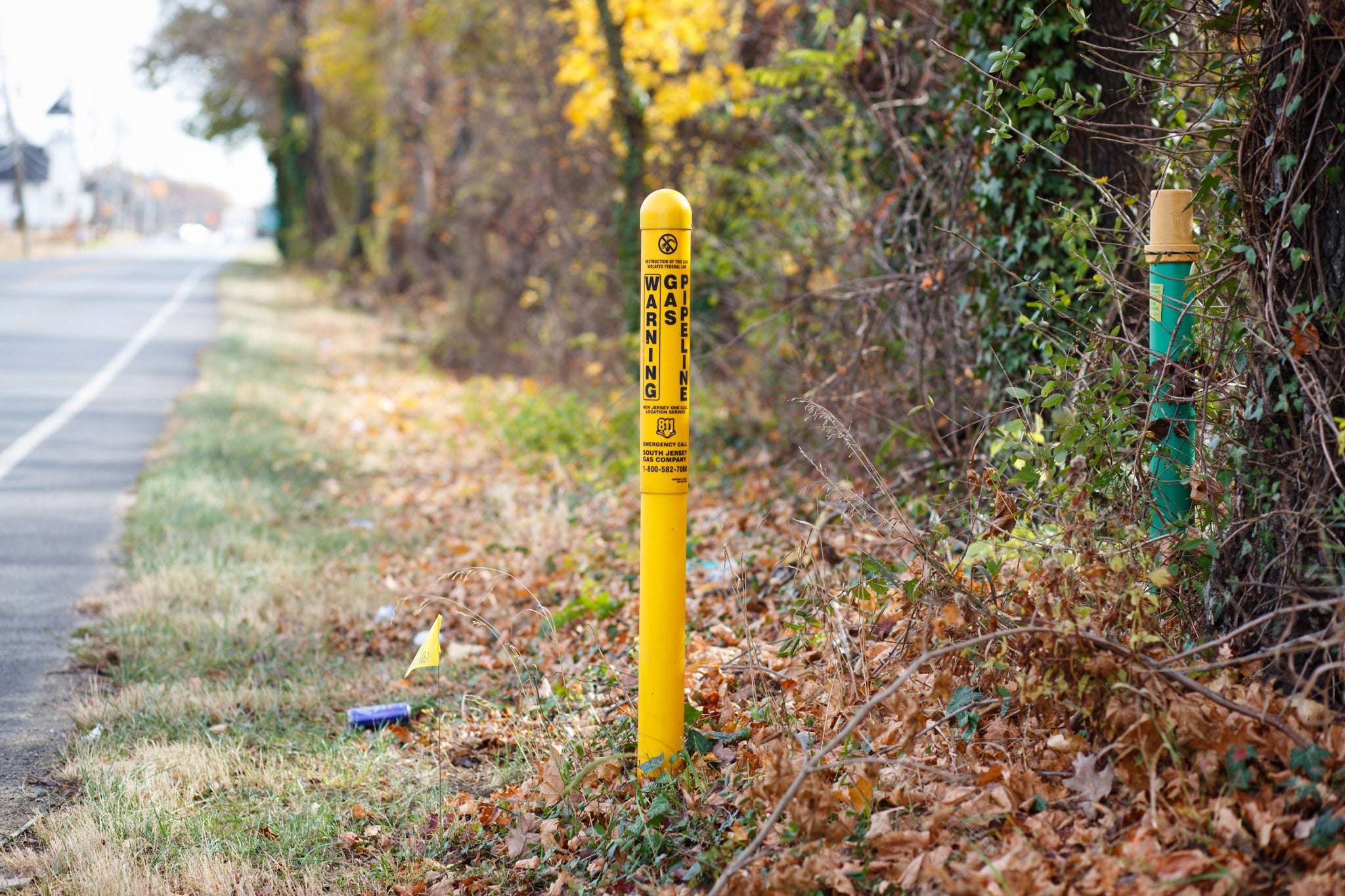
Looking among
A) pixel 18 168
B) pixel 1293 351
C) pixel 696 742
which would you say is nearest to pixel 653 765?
pixel 696 742

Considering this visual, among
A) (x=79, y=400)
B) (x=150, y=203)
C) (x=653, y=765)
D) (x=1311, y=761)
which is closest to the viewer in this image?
(x=1311, y=761)

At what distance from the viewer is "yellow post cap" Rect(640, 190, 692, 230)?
326 cm

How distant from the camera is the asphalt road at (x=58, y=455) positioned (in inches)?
186

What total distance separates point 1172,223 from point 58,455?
30.8 ft

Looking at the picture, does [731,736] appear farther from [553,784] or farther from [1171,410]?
[1171,410]

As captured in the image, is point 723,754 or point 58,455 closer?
point 723,754

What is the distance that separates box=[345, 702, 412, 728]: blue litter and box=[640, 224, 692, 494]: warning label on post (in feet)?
6.47

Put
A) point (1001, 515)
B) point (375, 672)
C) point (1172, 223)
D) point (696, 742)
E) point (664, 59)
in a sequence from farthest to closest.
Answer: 1. point (664, 59)
2. point (375, 672)
3. point (1001, 515)
4. point (1172, 223)
5. point (696, 742)

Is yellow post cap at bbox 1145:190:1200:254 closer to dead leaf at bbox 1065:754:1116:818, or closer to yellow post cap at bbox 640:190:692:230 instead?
yellow post cap at bbox 640:190:692:230

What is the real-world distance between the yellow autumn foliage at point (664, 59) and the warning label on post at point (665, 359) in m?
7.92

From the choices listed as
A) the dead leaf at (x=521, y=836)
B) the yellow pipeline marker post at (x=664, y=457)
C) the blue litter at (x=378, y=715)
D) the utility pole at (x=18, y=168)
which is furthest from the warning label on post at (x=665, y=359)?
the utility pole at (x=18, y=168)

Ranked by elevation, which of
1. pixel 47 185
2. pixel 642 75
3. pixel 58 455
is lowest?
pixel 58 455

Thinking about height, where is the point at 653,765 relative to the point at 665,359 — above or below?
below

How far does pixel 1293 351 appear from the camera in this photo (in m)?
3.00
